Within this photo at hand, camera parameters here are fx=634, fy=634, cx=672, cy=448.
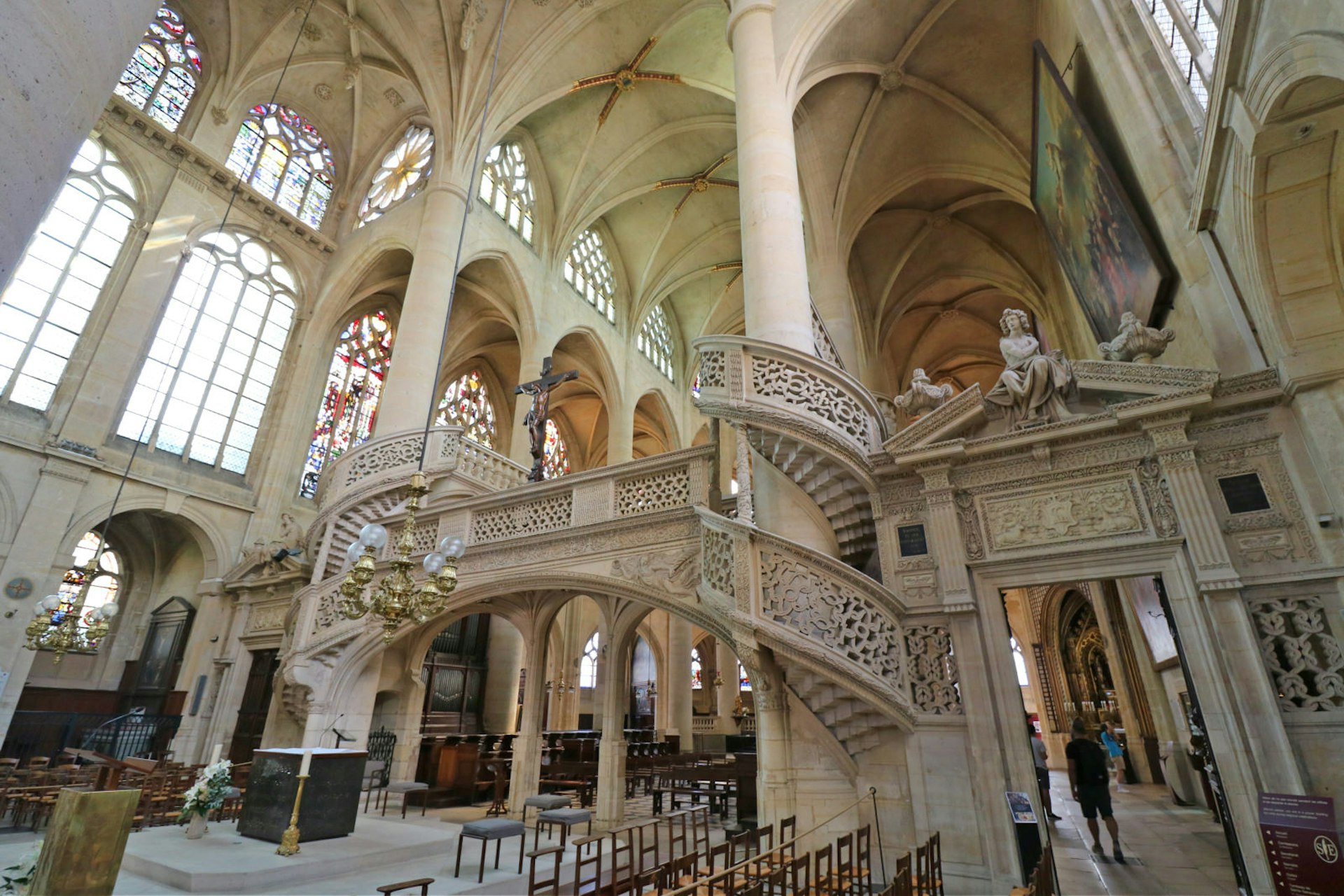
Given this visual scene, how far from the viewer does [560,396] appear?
23359 mm

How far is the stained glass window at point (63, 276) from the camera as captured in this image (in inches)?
461

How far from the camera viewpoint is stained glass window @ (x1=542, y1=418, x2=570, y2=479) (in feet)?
71.1

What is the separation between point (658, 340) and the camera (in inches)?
908

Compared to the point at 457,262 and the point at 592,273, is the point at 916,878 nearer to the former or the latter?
the point at 457,262

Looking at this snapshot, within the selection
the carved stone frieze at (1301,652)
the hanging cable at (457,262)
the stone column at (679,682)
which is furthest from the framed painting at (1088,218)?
the stone column at (679,682)

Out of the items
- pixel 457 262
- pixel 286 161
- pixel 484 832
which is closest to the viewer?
pixel 484 832

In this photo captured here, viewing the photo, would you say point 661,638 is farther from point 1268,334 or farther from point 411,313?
point 1268,334

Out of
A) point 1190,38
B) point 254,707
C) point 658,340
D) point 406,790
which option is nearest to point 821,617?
point 406,790

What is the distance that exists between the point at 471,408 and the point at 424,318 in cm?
817

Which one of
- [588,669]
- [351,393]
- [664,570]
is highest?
[351,393]

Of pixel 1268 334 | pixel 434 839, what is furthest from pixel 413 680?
pixel 1268 334

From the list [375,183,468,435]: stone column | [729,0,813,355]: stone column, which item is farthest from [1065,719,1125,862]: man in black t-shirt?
[375,183,468,435]: stone column

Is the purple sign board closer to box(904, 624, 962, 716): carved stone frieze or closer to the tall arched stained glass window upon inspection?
box(904, 624, 962, 716): carved stone frieze

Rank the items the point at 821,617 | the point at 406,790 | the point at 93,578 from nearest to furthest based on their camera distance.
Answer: the point at 821,617, the point at 406,790, the point at 93,578
